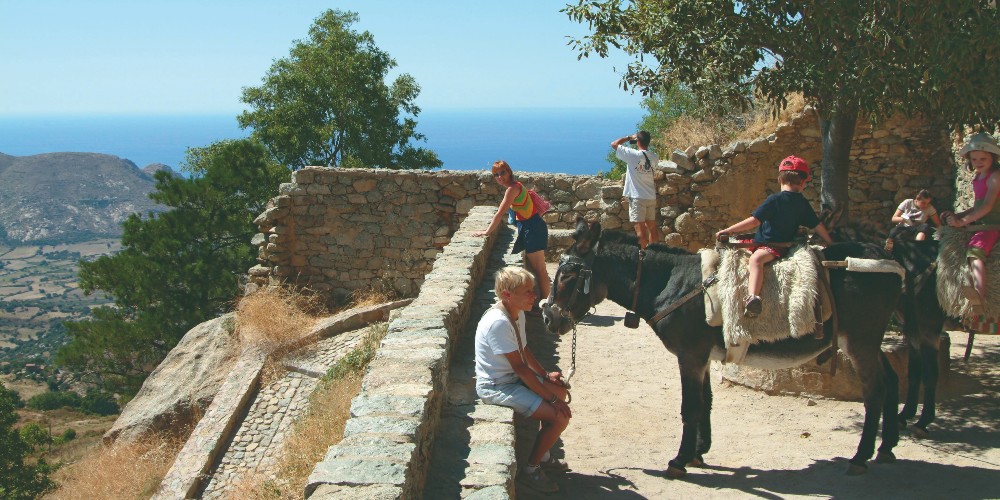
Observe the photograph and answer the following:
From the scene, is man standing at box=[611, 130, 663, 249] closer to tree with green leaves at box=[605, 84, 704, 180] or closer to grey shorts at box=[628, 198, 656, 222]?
grey shorts at box=[628, 198, 656, 222]

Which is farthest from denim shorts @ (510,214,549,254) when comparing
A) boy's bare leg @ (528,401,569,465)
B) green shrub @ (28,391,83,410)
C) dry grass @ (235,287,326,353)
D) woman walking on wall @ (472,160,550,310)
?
green shrub @ (28,391,83,410)

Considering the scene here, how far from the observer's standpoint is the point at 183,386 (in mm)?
13773

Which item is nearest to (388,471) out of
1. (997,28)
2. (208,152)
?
(997,28)

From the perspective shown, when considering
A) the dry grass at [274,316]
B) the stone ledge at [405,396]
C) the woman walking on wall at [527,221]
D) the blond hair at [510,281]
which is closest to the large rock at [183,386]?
the dry grass at [274,316]

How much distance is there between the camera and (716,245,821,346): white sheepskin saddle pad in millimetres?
6191

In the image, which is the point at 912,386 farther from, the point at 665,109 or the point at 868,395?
the point at 665,109

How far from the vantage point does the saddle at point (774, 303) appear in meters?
6.20

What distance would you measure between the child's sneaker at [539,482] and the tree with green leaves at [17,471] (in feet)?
44.3

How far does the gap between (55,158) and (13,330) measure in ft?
339

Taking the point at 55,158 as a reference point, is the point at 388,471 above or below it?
below

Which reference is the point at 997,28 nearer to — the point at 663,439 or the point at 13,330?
the point at 663,439

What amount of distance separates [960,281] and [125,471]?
1062 cm

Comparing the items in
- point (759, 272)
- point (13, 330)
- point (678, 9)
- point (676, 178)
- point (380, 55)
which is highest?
point (380, 55)

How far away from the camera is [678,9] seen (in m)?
9.06
